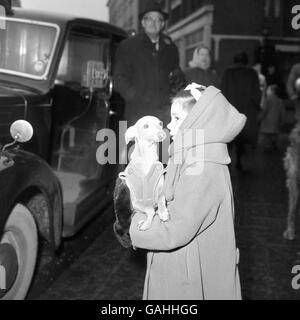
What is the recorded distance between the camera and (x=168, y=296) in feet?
6.25

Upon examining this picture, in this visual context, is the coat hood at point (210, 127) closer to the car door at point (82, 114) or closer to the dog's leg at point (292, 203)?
the car door at point (82, 114)

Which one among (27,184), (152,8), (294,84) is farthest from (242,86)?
(27,184)

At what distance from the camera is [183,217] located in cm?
174

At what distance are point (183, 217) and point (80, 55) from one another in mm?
4147

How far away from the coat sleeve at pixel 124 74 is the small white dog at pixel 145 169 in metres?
2.63

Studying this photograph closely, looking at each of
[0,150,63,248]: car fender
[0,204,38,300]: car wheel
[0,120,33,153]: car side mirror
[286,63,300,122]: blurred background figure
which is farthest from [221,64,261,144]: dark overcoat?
[0,120,33,153]: car side mirror

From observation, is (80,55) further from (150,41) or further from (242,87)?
(242,87)

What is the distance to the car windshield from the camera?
12.9 feet

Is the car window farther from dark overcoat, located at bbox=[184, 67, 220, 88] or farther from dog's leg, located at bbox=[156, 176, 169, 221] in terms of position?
dog's leg, located at bbox=[156, 176, 169, 221]

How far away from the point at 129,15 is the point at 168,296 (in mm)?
13491

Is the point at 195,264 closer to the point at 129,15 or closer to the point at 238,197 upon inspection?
the point at 238,197

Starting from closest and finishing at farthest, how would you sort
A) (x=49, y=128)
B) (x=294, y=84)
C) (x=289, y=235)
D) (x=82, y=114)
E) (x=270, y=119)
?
(x=49, y=128) < (x=289, y=235) < (x=82, y=114) < (x=294, y=84) < (x=270, y=119)

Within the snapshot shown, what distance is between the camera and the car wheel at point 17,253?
282 cm
